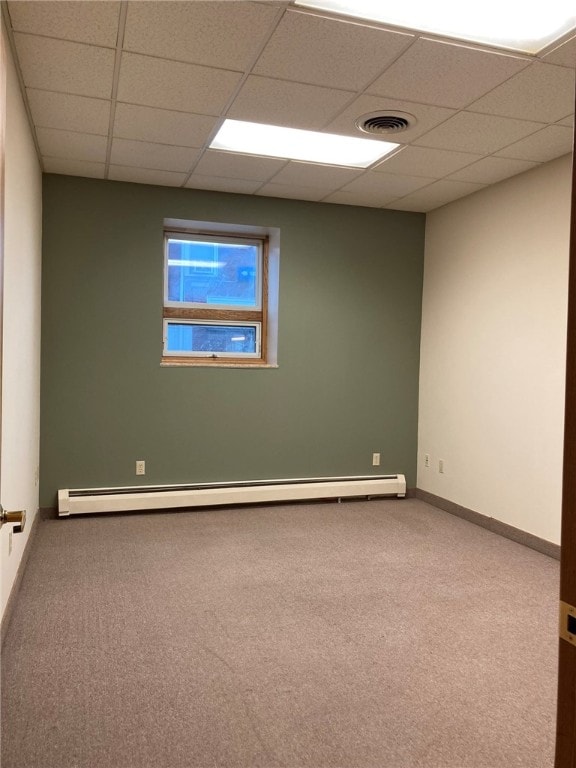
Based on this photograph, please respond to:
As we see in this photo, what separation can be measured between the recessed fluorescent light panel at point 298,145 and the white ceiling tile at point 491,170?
2.07 feet

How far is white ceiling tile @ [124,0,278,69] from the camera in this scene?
2.18 meters

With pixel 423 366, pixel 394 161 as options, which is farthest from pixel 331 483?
pixel 394 161

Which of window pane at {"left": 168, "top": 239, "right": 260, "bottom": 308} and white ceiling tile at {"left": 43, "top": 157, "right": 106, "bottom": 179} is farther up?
white ceiling tile at {"left": 43, "top": 157, "right": 106, "bottom": 179}

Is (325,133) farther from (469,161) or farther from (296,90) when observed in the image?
(469,161)

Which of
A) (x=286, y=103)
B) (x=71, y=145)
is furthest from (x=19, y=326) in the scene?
(x=286, y=103)

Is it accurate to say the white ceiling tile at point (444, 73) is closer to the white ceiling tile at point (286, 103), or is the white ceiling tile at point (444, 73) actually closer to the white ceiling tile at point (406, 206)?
the white ceiling tile at point (286, 103)

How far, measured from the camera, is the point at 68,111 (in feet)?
10.2

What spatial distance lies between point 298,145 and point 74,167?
5.17 ft

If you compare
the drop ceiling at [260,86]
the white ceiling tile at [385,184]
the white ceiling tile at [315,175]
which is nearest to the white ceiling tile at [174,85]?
the drop ceiling at [260,86]

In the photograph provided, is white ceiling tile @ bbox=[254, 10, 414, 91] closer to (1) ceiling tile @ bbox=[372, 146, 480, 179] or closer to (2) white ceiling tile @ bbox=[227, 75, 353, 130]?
(2) white ceiling tile @ bbox=[227, 75, 353, 130]

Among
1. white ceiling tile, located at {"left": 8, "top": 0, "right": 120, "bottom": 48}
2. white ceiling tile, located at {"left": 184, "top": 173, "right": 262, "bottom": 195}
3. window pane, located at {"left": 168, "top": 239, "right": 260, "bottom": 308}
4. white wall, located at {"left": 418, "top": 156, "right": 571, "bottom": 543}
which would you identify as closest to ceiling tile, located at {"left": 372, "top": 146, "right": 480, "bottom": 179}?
white wall, located at {"left": 418, "top": 156, "right": 571, "bottom": 543}

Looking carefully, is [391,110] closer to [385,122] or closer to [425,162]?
[385,122]

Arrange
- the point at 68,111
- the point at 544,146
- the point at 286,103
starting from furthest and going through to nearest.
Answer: the point at 544,146 → the point at 68,111 → the point at 286,103

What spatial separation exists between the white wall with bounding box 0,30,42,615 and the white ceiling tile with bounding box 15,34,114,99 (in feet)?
0.30
